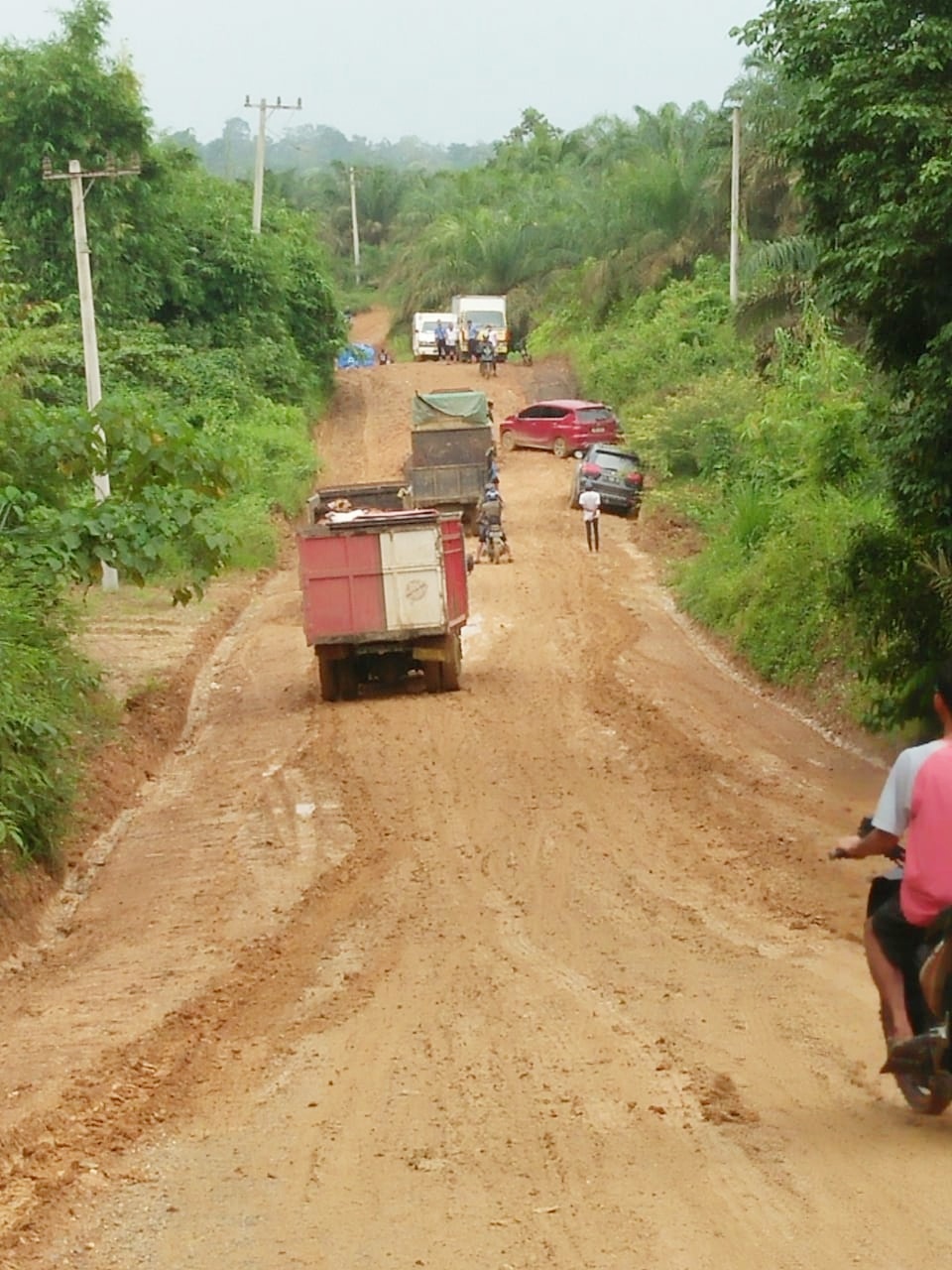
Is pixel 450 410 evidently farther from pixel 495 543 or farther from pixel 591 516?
pixel 495 543

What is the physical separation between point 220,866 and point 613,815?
123 inches

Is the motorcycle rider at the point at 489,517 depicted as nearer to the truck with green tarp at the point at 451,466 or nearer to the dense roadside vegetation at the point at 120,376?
the truck with green tarp at the point at 451,466

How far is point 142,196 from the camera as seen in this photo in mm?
45125

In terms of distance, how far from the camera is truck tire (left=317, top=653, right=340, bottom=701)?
2112cm

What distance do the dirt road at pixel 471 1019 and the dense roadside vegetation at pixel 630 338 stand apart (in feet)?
5.43

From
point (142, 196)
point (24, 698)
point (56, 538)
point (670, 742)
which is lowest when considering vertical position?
point (670, 742)

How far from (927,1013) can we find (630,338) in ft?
159

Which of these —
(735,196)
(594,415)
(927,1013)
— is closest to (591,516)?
(594,415)

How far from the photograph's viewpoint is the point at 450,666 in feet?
69.1

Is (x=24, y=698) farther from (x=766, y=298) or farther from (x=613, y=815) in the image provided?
(x=766, y=298)

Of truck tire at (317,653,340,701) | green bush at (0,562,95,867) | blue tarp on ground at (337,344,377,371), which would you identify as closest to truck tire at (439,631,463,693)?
truck tire at (317,653,340,701)

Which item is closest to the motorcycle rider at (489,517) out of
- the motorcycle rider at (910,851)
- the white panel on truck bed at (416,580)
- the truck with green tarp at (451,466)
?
the truck with green tarp at (451,466)

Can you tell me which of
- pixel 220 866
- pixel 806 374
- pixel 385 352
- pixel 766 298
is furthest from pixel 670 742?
pixel 385 352

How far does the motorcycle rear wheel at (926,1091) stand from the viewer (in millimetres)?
6102
